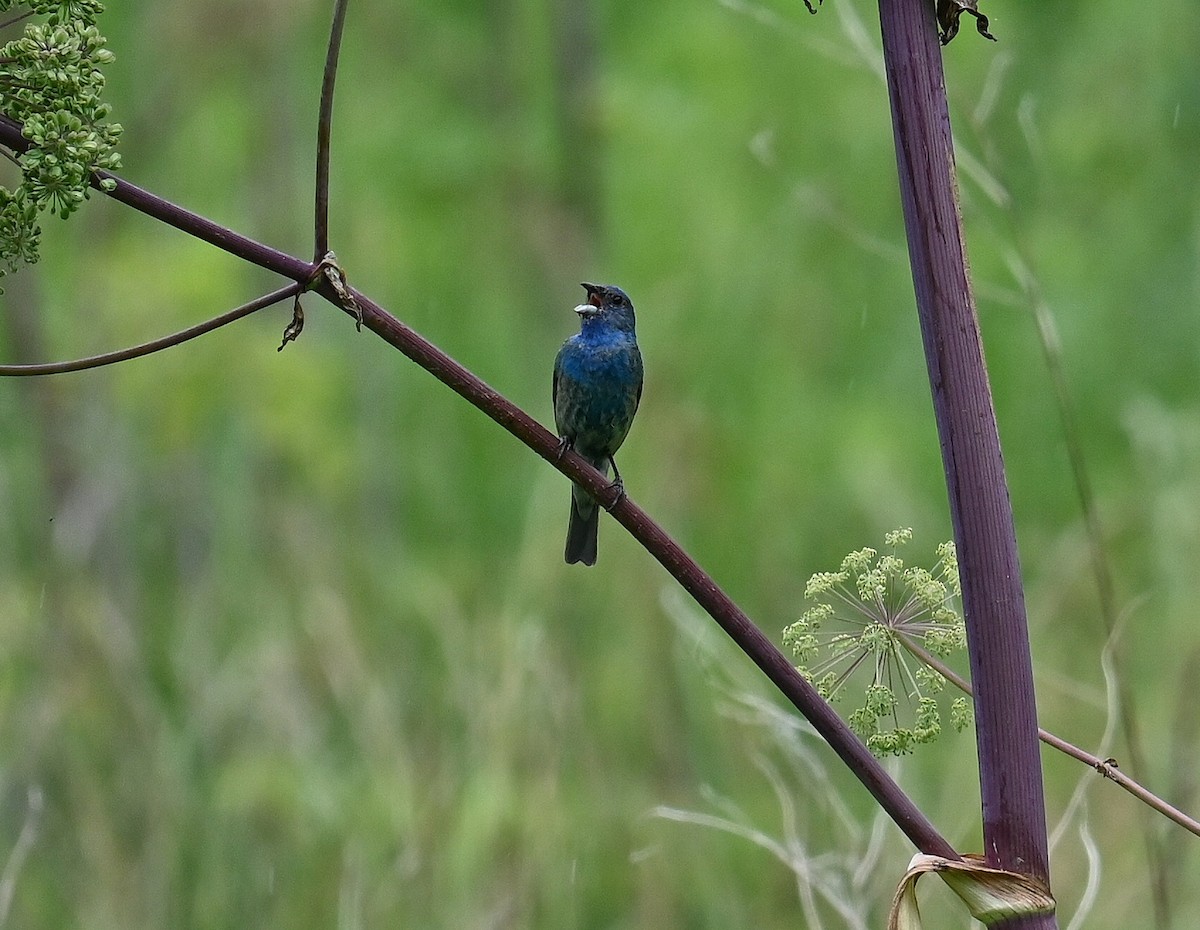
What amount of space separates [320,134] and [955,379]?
62 cm

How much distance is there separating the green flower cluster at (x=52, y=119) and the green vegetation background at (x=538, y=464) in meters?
1.40

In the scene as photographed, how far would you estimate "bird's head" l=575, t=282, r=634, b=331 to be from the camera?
4.15 m

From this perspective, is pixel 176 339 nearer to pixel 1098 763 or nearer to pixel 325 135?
pixel 325 135

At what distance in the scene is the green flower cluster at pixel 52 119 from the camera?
1308 millimetres

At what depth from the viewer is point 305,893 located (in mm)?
3941

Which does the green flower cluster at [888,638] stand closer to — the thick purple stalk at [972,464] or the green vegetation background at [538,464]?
the thick purple stalk at [972,464]

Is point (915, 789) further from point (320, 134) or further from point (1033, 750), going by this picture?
point (320, 134)

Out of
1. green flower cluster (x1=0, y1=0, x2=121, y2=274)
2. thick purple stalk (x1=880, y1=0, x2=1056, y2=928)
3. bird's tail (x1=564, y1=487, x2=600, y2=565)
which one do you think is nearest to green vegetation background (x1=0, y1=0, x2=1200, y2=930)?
bird's tail (x1=564, y1=487, x2=600, y2=565)

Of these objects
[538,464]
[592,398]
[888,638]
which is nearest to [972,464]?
[888,638]

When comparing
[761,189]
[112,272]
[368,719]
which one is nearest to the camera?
[368,719]

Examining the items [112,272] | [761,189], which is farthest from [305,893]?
[761,189]

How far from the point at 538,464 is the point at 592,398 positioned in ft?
6.18

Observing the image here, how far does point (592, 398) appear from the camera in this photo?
393 cm

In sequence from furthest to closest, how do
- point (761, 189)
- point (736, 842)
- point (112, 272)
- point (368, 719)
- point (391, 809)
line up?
1. point (761, 189)
2. point (112, 272)
3. point (736, 842)
4. point (368, 719)
5. point (391, 809)
